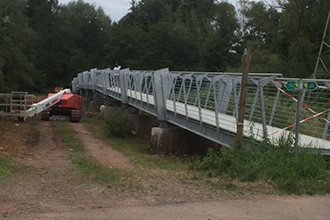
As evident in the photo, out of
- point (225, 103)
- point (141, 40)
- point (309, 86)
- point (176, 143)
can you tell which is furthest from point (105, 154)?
point (141, 40)

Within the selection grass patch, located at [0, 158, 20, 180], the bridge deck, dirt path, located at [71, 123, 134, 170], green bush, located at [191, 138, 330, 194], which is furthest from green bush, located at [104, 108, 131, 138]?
green bush, located at [191, 138, 330, 194]

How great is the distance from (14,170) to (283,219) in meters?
5.69

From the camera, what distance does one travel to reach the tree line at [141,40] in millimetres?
49906

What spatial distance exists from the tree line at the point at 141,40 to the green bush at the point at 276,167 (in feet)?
85.9

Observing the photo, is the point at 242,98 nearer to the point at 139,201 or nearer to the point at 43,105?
the point at 139,201

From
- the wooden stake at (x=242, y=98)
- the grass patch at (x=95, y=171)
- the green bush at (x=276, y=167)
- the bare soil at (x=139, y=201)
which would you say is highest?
the wooden stake at (x=242, y=98)

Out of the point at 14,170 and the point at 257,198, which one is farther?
the point at 14,170

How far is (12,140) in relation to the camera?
14422 millimetres

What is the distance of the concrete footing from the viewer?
14.7 meters

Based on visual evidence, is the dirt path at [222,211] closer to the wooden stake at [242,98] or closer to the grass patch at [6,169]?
the wooden stake at [242,98]

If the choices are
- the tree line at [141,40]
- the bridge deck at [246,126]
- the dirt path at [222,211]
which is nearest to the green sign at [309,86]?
the bridge deck at [246,126]

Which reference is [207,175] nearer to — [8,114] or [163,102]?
[163,102]

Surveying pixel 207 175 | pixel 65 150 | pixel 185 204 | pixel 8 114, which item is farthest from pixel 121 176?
pixel 8 114

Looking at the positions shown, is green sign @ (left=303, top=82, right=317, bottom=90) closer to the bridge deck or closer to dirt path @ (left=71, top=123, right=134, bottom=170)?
the bridge deck
